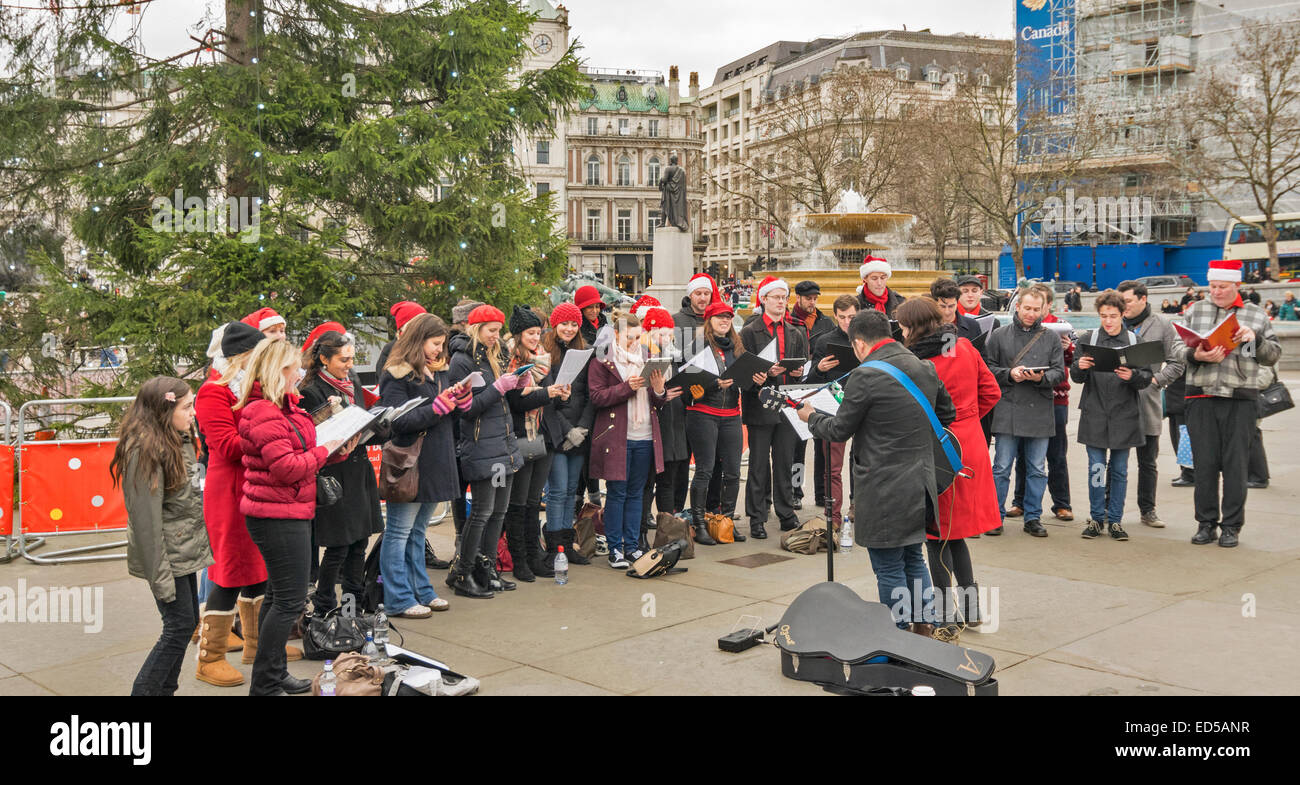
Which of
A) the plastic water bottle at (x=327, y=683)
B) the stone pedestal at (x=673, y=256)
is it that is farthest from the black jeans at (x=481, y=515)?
the stone pedestal at (x=673, y=256)

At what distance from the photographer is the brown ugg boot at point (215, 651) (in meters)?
5.82

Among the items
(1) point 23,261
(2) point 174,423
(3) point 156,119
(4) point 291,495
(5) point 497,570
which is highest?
(3) point 156,119

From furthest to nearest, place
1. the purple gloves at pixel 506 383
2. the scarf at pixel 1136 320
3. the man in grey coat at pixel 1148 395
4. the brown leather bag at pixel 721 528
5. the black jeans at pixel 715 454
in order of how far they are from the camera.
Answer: the scarf at pixel 1136 320 < the man in grey coat at pixel 1148 395 < the brown leather bag at pixel 721 528 < the black jeans at pixel 715 454 < the purple gloves at pixel 506 383

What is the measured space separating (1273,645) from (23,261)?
1313 cm

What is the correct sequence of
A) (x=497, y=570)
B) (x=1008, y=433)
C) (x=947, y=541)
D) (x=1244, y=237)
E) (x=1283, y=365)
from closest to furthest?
(x=947, y=541) → (x=497, y=570) → (x=1008, y=433) → (x=1283, y=365) → (x=1244, y=237)

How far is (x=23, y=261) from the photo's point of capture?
12.7 meters

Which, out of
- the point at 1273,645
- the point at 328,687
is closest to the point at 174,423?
the point at 328,687

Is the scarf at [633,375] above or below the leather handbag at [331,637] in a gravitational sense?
above

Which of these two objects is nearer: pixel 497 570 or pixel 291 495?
pixel 291 495

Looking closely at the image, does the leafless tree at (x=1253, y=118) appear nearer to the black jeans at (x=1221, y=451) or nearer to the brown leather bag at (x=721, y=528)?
the black jeans at (x=1221, y=451)

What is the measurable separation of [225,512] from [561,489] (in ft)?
10.3

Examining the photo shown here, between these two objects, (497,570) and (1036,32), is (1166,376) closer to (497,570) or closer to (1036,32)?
(497,570)
